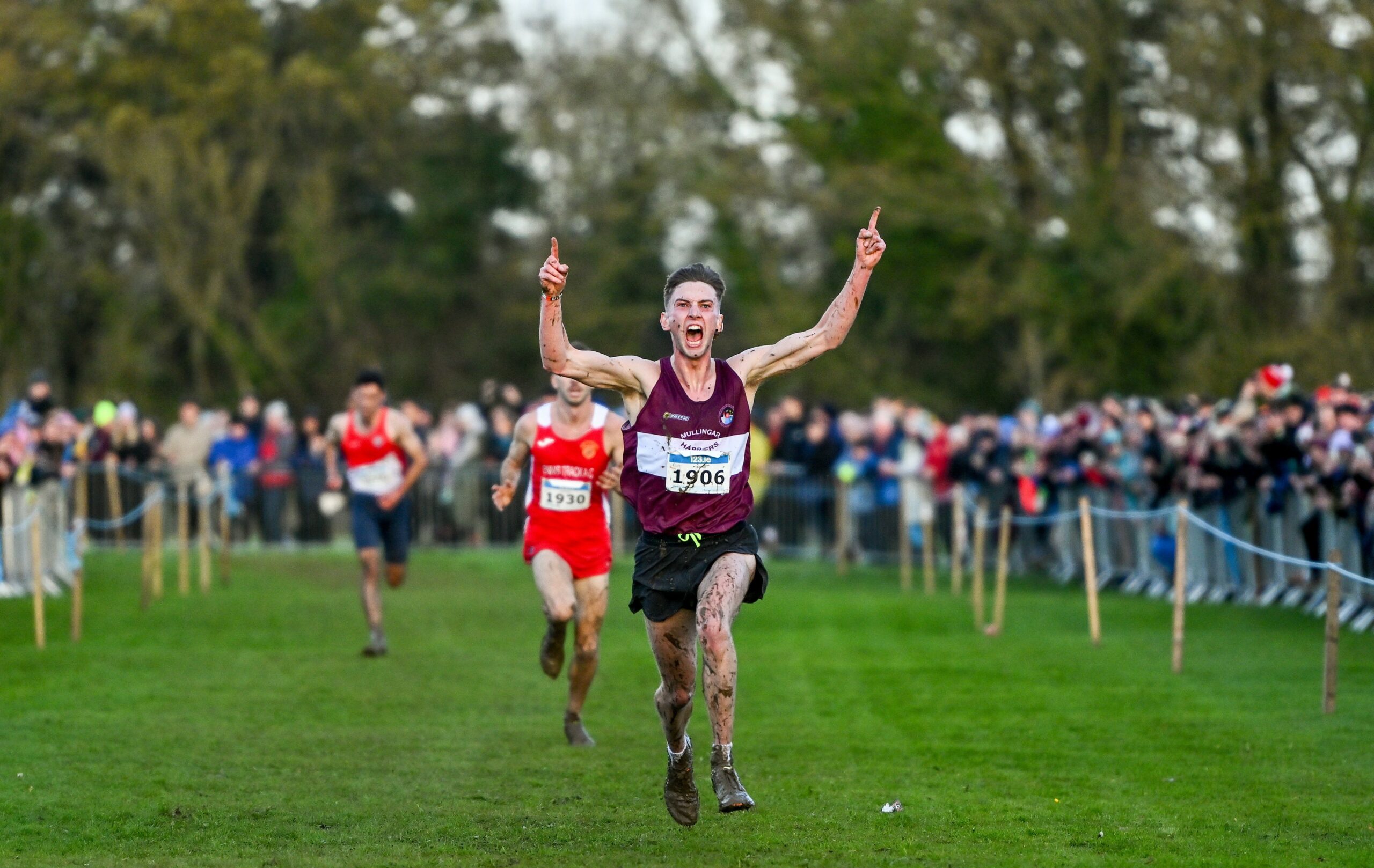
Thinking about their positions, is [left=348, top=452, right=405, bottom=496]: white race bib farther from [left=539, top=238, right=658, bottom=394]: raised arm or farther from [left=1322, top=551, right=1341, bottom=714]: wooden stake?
[left=539, top=238, right=658, bottom=394]: raised arm

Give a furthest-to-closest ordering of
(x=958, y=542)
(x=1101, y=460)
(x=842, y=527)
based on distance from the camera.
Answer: (x=842, y=527) < (x=1101, y=460) < (x=958, y=542)

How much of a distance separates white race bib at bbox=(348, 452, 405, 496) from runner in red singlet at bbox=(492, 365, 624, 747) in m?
4.24

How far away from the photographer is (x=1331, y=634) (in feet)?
38.1

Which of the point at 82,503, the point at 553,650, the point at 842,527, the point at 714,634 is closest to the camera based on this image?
the point at 714,634

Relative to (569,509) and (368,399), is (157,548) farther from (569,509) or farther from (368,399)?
(569,509)

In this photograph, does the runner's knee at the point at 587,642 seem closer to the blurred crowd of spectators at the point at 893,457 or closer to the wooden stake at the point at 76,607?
the wooden stake at the point at 76,607

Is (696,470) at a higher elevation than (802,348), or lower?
lower

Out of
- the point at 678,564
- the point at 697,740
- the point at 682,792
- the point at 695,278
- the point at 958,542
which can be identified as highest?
the point at 695,278

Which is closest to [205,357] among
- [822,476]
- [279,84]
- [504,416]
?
[279,84]

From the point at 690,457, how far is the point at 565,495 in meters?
3.70

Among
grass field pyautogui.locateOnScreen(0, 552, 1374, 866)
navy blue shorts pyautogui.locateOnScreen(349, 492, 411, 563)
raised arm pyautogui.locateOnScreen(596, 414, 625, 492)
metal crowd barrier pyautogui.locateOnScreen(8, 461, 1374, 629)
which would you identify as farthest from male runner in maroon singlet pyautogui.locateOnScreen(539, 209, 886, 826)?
navy blue shorts pyautogui.locateOnScreen(349, 492, 411, 563)

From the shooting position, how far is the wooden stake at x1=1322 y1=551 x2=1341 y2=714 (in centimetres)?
1152

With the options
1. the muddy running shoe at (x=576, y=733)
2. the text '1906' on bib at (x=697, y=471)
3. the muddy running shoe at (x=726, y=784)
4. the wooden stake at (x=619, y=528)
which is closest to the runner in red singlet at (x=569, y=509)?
the muddy running shoe at (x=576, y=733)

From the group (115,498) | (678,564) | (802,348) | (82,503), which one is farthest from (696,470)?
(115,498)
